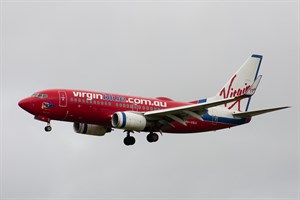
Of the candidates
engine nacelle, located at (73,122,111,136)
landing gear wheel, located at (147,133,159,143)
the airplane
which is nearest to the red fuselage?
the airplane

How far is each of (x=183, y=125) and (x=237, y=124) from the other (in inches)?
234

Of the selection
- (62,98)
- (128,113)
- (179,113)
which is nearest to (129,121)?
(128,113)

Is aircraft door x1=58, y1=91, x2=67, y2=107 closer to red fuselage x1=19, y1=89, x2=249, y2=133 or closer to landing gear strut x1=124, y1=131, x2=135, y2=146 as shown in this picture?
red fuselage x1=19, y1=89, x2=249, y2=133

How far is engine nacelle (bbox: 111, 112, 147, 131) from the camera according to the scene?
7381 centimetres

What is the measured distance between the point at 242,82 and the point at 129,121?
654 inches

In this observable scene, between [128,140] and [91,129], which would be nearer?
[128,140]

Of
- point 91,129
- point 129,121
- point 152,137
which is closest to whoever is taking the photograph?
point 129,121

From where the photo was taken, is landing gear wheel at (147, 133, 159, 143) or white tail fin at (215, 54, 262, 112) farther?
white tail fin at (215, 54, 262, 112)

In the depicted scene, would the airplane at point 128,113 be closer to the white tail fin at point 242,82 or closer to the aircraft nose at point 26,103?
the aircraft nose at point 26,103

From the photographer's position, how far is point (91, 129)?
80.5 meters

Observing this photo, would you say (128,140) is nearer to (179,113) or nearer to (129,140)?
(129,140)

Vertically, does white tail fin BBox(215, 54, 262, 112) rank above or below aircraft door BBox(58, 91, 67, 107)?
above

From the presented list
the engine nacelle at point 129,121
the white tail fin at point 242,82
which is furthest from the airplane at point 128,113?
the white tail fin at point 242,82

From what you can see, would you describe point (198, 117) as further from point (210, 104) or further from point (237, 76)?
point (237, 76)
